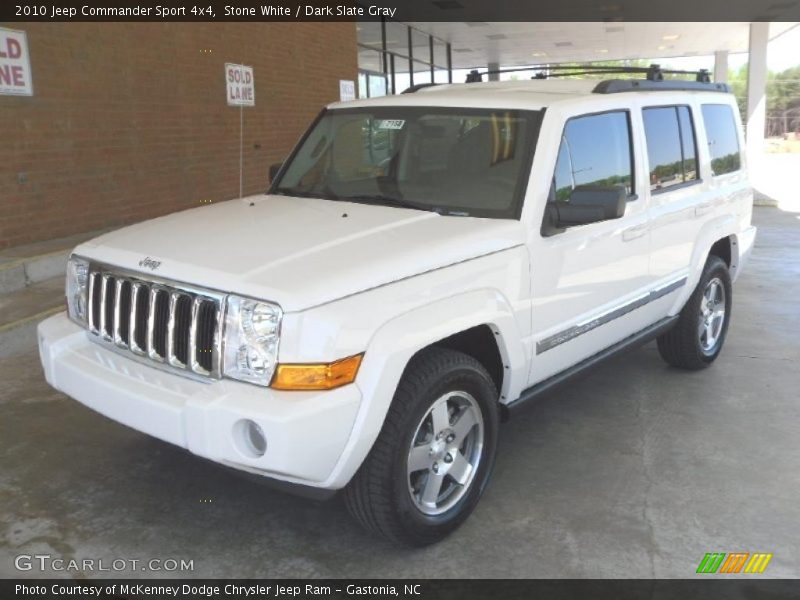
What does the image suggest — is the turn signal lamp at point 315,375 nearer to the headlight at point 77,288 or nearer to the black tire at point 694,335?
the headlight at point 77,288

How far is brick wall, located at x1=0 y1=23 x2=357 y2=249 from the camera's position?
24.9ft

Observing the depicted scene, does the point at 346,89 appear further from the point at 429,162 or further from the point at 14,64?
the point at 429,162

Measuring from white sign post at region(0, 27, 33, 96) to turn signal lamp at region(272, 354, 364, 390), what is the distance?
5836mm

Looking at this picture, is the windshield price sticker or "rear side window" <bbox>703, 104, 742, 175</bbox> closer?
the windshield price sticker

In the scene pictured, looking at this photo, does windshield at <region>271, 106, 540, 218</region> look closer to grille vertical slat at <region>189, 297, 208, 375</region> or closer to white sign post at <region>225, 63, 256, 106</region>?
grille vertical slat at <region>189, 297, 208, 375</region>

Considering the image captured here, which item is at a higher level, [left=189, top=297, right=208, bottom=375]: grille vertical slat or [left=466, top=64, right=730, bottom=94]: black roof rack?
[left=466, top=64, right=730, bottom=94]: black roof rack

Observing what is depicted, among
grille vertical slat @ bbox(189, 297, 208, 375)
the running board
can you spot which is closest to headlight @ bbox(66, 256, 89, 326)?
grille vertical slat @ bbox(189, 297, 208, 375)

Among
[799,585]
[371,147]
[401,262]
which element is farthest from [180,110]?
[799,585]

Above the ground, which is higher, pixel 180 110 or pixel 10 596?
pixel 180 110

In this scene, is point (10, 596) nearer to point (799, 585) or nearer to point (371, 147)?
point (371, 147)

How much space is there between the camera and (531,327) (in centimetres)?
360

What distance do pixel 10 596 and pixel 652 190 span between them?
12.2 ft

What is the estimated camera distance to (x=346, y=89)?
14.1 meters

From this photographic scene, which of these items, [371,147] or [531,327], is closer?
[531,327]
